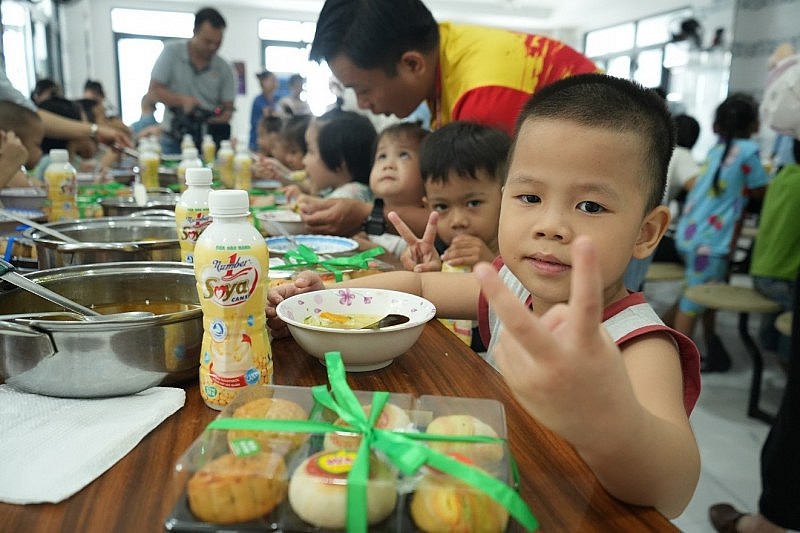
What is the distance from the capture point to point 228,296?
663mm

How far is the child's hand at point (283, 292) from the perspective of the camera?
2.97ft

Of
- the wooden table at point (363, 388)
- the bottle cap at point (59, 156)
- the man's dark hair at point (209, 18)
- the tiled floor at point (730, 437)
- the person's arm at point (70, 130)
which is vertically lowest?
the tiled floor at point (730, 437)

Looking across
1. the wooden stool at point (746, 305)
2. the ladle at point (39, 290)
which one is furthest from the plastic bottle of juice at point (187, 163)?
the wooden stool at point (746, 305)

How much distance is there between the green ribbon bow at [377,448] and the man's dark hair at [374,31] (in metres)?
1.38

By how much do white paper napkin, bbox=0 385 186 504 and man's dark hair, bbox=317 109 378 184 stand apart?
212 cm

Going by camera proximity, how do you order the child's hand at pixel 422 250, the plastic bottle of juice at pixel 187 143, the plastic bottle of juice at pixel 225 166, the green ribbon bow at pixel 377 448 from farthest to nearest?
the plastic bottle of juice at pixel 225 166, the plastic bottle of juice at pixel 187 143, the child's hand at pixel 422 250, the green ribbon bow at pixel 377 448

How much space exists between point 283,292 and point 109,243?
14.8 inches

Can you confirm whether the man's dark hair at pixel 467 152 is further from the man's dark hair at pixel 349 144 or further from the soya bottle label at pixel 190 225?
the man's dark hair at pixel 349 144

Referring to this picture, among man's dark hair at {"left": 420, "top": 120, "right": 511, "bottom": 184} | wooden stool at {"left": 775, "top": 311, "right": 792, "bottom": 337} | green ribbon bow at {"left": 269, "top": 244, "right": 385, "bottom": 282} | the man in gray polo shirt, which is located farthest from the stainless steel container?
the man in gray polo shirt

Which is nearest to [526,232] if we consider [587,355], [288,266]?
[587,355]

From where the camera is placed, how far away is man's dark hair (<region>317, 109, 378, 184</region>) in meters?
2.71

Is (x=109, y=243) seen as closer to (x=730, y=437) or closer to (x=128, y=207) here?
(x=128, y=207)

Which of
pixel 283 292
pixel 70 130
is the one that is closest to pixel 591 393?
pixel 283 292

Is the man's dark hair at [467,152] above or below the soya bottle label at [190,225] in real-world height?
above
